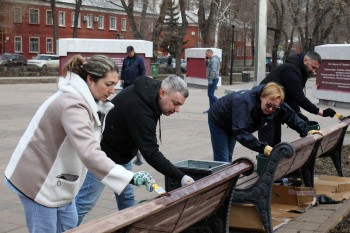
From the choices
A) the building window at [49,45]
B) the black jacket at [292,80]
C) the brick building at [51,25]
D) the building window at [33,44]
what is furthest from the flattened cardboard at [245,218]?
the building window at [49,45]

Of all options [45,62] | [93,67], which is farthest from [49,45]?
[93,67]

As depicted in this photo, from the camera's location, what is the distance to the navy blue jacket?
13.3m

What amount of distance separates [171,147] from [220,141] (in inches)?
170

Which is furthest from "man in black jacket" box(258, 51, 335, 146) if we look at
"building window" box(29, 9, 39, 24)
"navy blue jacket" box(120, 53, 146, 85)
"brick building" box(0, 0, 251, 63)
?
Answer: "building window" box(29, 9, 39, 24)

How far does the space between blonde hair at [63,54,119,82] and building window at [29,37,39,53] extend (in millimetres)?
58857

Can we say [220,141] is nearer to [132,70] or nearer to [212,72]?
[132,70]

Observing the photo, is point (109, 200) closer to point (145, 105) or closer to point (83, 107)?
point (145, 105)

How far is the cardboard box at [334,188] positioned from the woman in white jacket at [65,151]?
4103mm

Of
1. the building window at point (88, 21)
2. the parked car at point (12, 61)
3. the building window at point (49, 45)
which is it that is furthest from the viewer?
the building window at point (88, 21)

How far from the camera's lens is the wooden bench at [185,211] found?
9.02ft

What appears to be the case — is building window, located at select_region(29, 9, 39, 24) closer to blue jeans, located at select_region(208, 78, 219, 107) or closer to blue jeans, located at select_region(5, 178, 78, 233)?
blue jeans, located at select_region(208, 78, 219, 107)

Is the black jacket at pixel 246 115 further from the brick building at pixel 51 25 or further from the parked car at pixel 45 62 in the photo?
the brick building at pixel 51 25

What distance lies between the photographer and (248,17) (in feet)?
192

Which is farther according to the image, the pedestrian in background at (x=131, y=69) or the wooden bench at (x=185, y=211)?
Answer: the pedestrian in background at (x=131, y=69)
